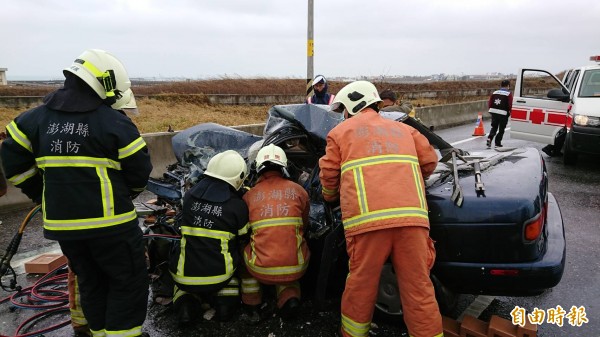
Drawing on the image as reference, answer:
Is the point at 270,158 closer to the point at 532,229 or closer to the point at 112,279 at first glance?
the point at 112,279

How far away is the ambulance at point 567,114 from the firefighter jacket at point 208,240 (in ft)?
21.0

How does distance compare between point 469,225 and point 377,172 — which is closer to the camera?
point 377,172

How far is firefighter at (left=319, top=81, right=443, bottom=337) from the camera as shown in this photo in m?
2.42

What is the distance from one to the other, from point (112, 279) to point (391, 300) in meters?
1.84

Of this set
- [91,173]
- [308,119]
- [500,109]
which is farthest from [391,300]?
[500,109]

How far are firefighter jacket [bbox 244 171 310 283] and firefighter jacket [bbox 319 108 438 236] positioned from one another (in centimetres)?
48

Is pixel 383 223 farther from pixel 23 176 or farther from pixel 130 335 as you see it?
pixel 23 176

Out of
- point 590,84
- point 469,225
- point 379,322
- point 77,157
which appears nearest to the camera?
point 77,157

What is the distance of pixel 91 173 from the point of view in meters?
2.41

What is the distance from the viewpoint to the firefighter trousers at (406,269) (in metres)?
2.43

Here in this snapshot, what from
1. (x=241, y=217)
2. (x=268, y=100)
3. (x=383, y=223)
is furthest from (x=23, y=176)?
(x=268, y=100)

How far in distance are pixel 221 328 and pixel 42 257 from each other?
209cm

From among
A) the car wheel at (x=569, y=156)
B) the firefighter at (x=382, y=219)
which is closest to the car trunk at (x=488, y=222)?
the firefighter at (x=382, y=219)

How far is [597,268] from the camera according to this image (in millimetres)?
3893
